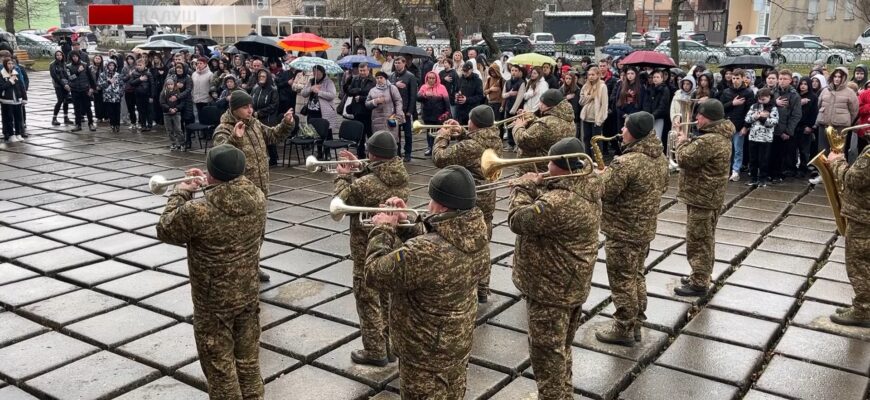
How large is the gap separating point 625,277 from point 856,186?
2097 mm

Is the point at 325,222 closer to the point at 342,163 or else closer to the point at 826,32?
the point at 342,163

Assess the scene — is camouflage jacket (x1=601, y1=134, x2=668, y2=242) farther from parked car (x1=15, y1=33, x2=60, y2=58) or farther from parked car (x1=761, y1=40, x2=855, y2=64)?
parked car (x1=15, y1=33, x2=60, y2=58)

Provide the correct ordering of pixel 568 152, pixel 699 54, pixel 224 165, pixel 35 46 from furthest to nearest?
pixel 35 46 → pixel 699 54 → pixel 568 152 → pixel 224 165

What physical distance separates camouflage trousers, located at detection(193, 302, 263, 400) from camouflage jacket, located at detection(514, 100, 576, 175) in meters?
3.69

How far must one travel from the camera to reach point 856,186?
612 centimetres

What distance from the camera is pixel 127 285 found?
7121mm

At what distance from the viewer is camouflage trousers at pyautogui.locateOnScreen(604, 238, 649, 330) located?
5863 millimetres

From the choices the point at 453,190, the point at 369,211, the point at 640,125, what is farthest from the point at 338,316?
the point at 640,125

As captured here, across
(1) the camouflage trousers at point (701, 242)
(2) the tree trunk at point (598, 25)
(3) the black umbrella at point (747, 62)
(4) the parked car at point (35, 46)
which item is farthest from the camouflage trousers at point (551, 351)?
(4) the parked car at point (35, 46)

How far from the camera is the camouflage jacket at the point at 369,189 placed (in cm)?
555

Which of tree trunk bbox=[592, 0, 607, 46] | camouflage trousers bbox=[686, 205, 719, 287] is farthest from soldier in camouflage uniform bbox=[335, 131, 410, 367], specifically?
tree trunk bbox=[592, 0, 607, 46]

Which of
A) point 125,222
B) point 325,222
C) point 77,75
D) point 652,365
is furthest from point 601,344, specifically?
point 77,75

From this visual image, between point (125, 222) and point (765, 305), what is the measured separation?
7.28 metres

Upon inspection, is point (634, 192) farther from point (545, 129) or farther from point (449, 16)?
point (449, 16)
